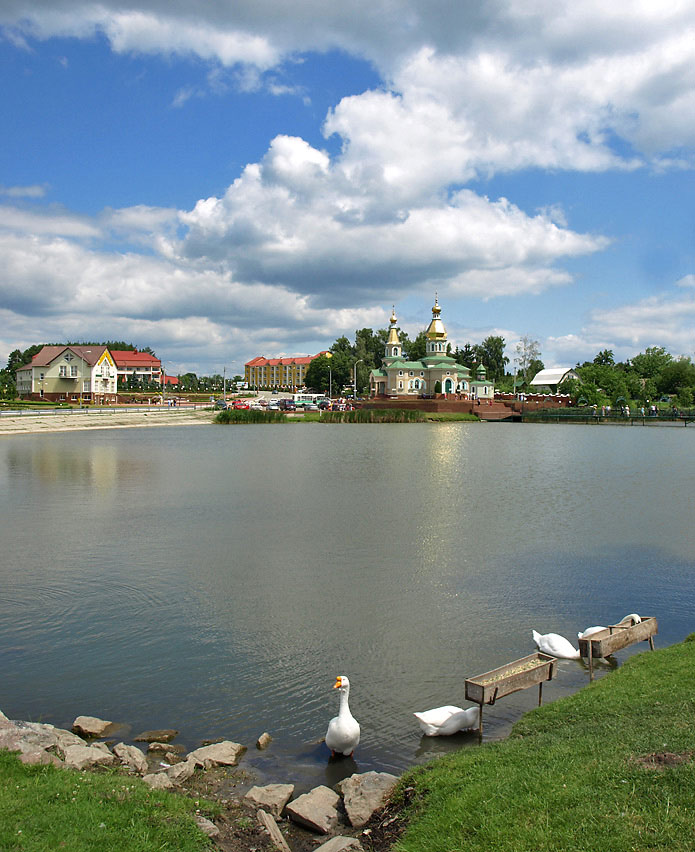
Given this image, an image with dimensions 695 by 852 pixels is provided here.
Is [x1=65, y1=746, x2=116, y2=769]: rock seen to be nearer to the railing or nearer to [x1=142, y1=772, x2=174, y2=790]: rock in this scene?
[x1=142, y1=772, x2=174, y2=790]: rock

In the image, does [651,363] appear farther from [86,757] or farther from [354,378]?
[86,757]

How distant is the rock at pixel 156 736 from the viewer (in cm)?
798

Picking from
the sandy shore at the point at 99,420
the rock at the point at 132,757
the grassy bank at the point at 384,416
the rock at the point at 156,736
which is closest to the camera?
the rock at the point at 132,757

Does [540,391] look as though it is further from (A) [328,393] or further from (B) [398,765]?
(B) [398,765]

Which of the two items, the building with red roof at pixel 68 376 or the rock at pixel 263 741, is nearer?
the rock at pixel 263 741

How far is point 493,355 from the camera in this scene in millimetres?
153375

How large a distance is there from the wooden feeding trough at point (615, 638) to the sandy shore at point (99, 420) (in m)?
55.6

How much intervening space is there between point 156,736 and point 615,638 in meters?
6.21

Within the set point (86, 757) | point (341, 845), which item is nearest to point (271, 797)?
point (341, 845)

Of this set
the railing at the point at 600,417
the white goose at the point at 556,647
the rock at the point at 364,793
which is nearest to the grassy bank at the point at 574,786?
the rock at the point at 364,793

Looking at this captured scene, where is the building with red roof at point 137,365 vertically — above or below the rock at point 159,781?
above

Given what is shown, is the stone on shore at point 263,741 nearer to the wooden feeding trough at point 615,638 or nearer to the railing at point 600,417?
the wooden feeding trough at point 615,638

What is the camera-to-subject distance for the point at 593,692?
8.23m

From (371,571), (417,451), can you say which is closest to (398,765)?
(371,571)
